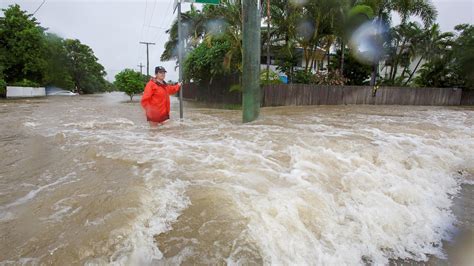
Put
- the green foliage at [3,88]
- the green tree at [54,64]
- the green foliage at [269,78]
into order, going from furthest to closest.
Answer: the green tree at [54,64] < the green foliage at [3,88] < the green foliage at [269,78]

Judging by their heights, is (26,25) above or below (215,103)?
above

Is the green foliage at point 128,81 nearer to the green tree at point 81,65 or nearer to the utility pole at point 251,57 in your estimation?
the utility pole at point 251,57

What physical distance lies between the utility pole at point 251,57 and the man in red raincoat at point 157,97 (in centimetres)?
192

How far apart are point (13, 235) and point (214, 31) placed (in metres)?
14.2

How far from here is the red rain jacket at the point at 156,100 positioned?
18.7 ft

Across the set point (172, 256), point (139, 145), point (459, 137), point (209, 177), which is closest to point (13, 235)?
point (172, 256)

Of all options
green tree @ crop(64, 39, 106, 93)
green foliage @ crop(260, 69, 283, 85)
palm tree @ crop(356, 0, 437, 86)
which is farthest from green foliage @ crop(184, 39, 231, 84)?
green tree @ crop(64, 39, 106, 93)

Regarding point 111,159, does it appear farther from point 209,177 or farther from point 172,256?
point 172,256

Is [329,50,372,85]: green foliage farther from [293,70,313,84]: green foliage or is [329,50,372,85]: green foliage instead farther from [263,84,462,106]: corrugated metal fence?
[293,70,313,84]: green foliage

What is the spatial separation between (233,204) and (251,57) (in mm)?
5405

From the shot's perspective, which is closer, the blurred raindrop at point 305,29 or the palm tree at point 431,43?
the blurred raindrop at point 305,29

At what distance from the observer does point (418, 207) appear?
10.6 ft

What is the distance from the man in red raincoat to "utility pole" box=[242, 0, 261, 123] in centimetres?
192

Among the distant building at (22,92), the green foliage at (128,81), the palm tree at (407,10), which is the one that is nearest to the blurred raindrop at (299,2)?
the palm tree at (407,10)
